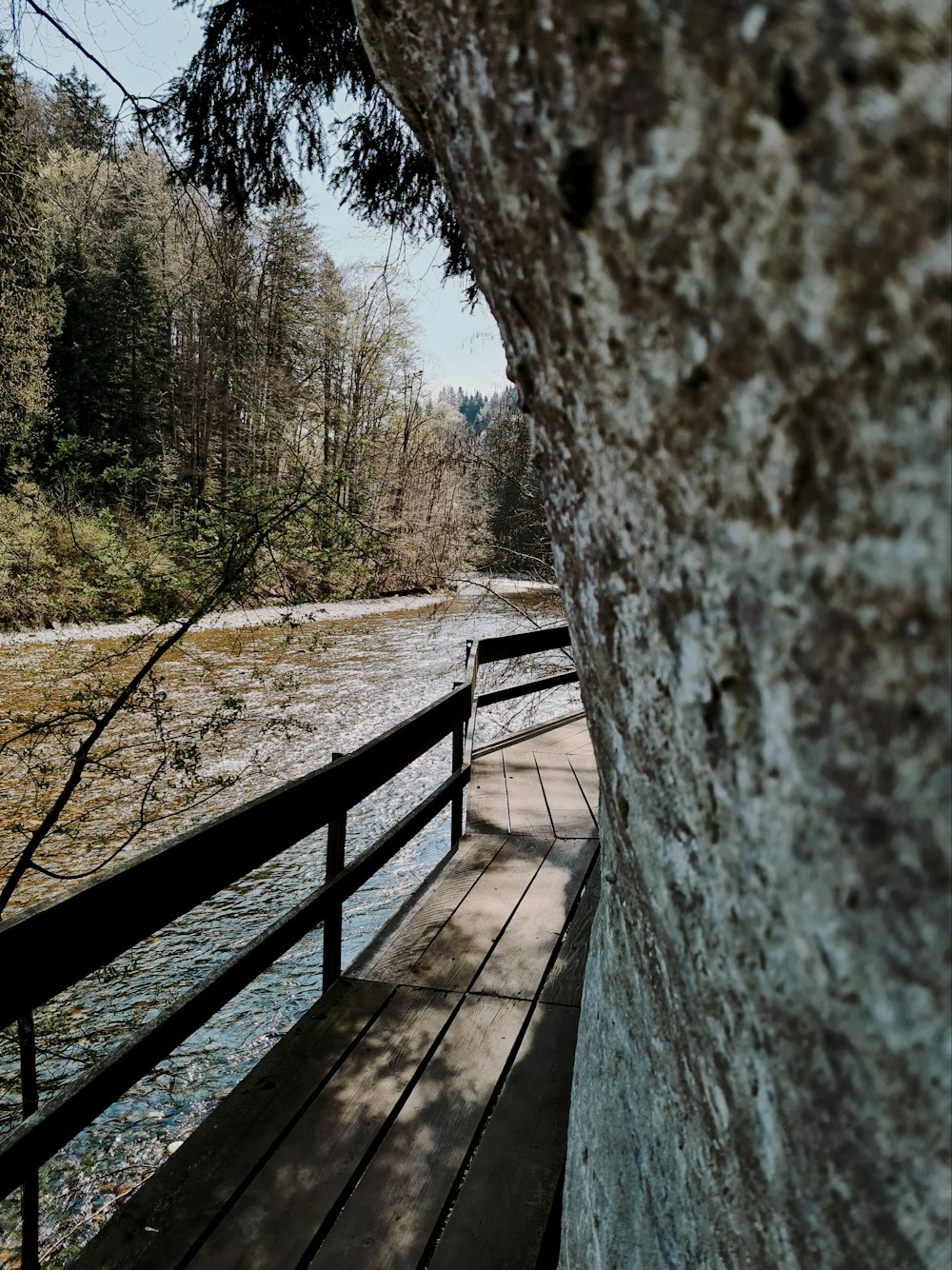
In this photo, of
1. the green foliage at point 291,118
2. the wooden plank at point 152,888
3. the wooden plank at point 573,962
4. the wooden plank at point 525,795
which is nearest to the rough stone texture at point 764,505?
the wooden plank at point 152,888

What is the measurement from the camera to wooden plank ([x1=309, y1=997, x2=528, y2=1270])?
68.1 inches

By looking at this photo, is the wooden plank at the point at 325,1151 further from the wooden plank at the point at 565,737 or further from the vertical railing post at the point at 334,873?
the wooden plank at the point at 565,737

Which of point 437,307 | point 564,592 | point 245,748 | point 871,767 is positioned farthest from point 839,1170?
point 245,748

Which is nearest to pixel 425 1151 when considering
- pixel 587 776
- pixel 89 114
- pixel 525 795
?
pixel 525 795

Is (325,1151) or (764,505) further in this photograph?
(325,1151)

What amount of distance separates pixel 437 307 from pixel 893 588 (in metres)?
3.94

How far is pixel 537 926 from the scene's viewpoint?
3.29 meters

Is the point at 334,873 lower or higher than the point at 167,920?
lower

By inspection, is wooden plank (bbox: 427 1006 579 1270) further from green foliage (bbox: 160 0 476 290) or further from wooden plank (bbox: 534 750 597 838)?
green foliage (bbox: 160 0 476 290)

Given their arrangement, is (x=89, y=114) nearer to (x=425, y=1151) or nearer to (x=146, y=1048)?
(x=146, y=1048)

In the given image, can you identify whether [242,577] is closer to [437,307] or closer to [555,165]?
[437,307]

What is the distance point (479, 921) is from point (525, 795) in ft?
5.75

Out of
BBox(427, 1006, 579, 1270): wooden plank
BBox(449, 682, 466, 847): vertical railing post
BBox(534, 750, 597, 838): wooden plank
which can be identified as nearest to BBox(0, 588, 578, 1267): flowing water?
BBox(449, 682, 466, 847): vertical railing post

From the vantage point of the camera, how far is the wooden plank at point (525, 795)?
450 centimetres
